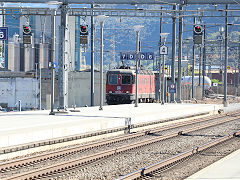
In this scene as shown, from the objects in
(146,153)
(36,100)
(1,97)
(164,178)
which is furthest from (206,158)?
(1,97)

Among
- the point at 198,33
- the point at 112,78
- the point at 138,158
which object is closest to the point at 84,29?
the point at 198,33

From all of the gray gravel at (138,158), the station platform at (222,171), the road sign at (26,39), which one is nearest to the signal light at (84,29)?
the road sign at (26,39)

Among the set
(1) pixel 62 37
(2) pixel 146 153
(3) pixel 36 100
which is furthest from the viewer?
(3) pixel 36 100

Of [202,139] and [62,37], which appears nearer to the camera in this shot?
[202,139]

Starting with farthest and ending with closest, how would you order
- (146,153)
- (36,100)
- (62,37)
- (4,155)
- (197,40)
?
(36,100) < (197,40) < (62,37) < (146,153) < (4,155)

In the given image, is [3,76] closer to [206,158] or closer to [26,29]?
[26,29]

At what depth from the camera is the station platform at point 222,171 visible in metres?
11.2

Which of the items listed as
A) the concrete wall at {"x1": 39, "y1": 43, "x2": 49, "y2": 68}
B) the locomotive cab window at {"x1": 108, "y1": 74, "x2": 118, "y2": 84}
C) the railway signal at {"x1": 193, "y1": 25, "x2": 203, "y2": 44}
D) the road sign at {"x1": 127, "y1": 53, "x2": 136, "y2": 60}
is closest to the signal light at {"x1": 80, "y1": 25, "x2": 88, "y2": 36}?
the railway signal at {"x1": 193, "y1": 25, "x2": 203, "y2": 44}

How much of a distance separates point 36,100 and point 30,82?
115 inches

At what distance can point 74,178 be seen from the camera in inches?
476

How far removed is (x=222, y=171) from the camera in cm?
1214

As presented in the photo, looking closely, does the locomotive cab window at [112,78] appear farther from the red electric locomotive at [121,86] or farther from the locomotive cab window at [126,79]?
the locomotive cab window at [126,79]

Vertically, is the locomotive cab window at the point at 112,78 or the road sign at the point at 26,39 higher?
the road sign at the point at 26,39

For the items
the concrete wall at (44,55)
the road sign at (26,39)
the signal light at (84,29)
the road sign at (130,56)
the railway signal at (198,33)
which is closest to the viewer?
the signal light at (84,29)
